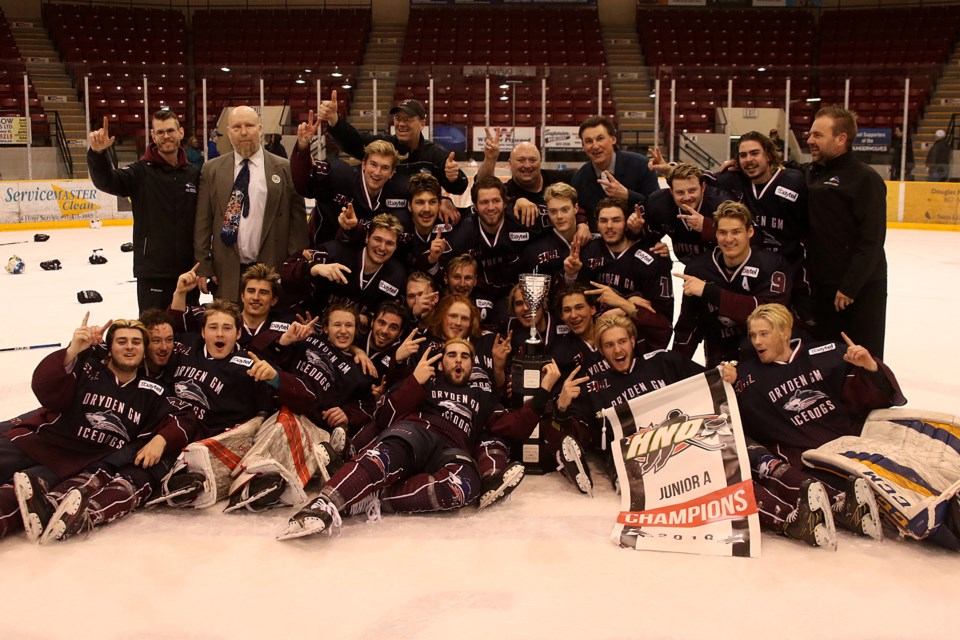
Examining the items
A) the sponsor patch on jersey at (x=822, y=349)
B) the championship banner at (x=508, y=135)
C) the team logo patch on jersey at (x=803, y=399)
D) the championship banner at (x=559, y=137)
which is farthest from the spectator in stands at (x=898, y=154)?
the team logo patch on jersey at (x=803, y=399)

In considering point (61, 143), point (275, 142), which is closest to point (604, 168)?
point (275, 142)

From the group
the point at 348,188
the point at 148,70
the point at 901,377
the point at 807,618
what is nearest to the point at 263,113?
the point at 148,70

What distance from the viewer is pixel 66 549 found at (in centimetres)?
289

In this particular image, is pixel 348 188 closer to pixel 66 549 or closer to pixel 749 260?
pixel 749 260

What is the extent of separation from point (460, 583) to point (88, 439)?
4.98 ft

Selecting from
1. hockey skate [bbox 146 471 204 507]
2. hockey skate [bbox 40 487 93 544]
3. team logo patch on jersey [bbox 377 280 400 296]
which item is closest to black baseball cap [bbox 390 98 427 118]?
team logo patch on jersey [bbox 377 280 400 296]

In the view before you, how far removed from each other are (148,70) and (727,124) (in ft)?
27.4

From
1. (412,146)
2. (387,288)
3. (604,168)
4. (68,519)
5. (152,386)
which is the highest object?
(412,146)

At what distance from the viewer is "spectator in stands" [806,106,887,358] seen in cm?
403

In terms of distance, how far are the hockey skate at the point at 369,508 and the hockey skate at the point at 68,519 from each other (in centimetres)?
87

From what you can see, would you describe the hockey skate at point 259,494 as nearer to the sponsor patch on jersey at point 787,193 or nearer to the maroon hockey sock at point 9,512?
the maroon hockey sock at point 9,512

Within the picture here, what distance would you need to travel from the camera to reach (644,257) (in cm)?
428

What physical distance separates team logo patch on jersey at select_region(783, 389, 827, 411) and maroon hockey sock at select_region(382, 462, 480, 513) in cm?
122

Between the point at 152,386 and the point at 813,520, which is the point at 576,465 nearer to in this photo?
the point at 813,520
